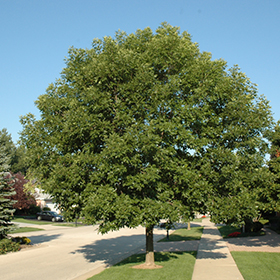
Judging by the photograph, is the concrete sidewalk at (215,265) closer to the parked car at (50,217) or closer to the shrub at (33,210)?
the parked car at (50,217)

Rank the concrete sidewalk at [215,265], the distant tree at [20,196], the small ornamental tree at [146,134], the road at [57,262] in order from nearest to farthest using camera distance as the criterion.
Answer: the small ornamental tree at [146,134]
the concrete sidewalk at [215,265]
the road at [57,262]
the distant tree at [20,196]

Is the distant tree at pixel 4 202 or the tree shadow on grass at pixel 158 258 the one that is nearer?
the tree shadow on grass at pixel 158 258

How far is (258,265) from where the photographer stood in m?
12.4

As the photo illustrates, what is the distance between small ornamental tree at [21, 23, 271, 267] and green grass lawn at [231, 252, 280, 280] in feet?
8.86

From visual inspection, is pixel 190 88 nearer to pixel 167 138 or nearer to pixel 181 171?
pixel 167 138

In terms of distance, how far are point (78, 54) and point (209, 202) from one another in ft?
26.8

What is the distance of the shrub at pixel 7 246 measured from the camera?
17.2 meters

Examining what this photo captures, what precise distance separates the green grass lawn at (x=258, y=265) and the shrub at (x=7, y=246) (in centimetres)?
1317

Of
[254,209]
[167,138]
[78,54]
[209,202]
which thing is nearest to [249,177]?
[254,209]

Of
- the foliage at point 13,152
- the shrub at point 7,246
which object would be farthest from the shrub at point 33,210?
the shrub at point 7,246

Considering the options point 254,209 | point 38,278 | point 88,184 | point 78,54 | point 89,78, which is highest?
point 78,54

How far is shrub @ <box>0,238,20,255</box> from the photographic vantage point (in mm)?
17205

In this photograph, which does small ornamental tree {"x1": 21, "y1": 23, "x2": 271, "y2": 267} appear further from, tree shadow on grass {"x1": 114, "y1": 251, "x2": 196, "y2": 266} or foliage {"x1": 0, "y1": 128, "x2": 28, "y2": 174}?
foliage {"x1": 0, "y1": 128, "x2": 28, "y2": 174}

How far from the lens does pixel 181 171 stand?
9.95 metres
